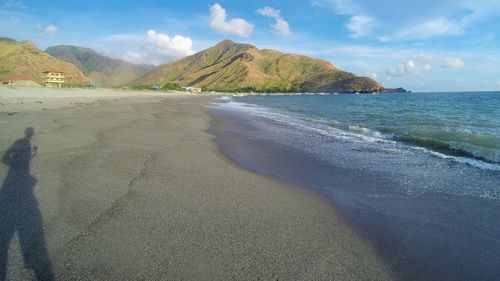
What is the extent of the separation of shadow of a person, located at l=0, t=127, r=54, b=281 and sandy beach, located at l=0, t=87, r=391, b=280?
15 millimetres

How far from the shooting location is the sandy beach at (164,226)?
13.1ft

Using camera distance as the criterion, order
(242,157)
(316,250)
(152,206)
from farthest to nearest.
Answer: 1. (242,157)
2. (152,206)
3. (316,250)

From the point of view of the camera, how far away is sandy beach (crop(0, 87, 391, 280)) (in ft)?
13.1

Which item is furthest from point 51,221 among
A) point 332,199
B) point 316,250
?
point 332,199

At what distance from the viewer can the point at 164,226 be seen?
5.07 metres

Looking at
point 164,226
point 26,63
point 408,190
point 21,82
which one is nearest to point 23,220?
point 164,226

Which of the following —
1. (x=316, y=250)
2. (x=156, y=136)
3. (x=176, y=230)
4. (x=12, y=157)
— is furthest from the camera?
(x=156, y=136)

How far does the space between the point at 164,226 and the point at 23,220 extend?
214 cm

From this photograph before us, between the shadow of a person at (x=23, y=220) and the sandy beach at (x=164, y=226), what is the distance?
0.01 m

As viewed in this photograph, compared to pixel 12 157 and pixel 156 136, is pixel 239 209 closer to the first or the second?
pixel 12 157

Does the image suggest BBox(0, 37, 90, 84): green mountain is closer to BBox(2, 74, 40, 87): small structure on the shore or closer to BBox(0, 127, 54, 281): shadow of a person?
BBox(2, 74, 40, 87): small structure on the shore

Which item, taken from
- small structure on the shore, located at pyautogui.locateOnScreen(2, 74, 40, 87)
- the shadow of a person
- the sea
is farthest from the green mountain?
the shadow of a person

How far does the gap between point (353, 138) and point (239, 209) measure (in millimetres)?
12155

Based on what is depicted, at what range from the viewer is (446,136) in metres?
17.2
